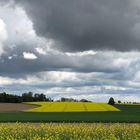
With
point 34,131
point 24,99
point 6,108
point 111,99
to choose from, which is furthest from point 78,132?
point 24,99

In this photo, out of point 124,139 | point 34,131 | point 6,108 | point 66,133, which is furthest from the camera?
point 6,108

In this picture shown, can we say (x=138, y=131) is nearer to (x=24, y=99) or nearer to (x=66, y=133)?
(x=66, y=133)

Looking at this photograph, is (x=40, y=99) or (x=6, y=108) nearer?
(x=6, y=108)

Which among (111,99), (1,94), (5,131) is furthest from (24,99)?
(5,131)

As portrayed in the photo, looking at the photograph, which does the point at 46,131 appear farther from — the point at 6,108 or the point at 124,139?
the point at 6,108

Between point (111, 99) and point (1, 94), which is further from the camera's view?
point (1, 94)

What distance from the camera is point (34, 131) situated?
2517 centimetres

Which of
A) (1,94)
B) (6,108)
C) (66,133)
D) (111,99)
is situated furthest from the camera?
(1,94)

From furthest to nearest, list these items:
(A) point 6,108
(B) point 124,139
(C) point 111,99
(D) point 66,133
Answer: (C) point 111,99
(A) point 6,108
(D) point 66,133
(B) point 124,139

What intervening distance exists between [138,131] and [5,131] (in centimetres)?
717

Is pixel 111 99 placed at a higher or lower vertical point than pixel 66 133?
higher

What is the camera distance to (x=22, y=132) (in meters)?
24.3

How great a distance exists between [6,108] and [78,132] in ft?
182

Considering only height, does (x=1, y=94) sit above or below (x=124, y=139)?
above
